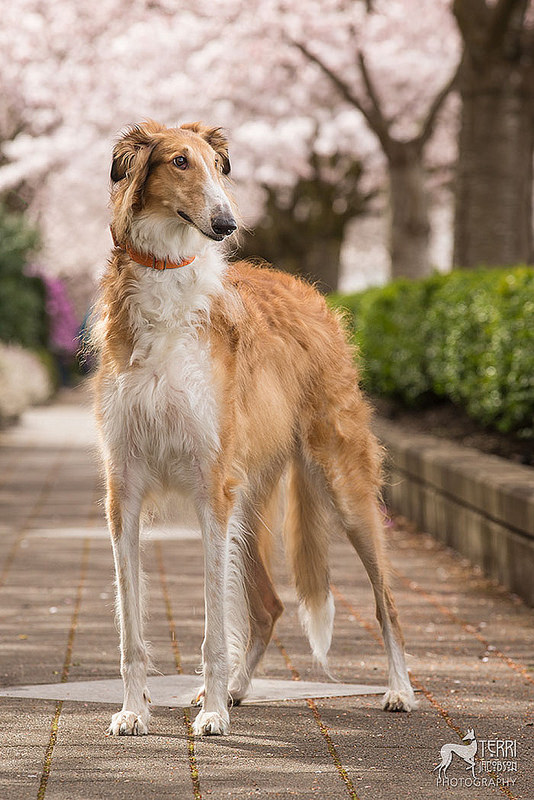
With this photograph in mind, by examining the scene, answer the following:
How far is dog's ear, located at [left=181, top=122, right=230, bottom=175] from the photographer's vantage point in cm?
465

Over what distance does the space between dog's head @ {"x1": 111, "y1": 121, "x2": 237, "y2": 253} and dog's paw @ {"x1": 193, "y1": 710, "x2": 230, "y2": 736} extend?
5.42 feet

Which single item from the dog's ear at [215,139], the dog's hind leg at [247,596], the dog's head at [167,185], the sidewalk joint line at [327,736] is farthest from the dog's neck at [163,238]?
the sidewalk joint line at [327,736]

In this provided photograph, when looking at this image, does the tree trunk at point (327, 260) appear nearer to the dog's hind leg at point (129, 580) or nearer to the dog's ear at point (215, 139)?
the dog's ear at point (215, 139)

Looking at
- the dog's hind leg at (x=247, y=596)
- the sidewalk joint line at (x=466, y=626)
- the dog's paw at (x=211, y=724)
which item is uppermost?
the dog's hind leg at (x=247, y=596)

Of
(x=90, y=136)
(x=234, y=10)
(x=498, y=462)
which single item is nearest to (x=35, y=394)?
(x=90, y=136)

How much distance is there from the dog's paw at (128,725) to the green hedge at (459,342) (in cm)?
257

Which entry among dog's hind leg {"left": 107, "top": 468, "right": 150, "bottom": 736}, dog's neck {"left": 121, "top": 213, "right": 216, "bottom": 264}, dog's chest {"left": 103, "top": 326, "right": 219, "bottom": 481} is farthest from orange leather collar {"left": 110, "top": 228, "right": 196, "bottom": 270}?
dog's hind leg {"left": 107, "top": 468, "right": 150, "bottom": 736}

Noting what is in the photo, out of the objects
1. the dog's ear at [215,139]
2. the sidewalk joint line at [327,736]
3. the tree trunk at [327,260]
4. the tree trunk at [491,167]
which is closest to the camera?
the sidewalk joint line at [327,736]

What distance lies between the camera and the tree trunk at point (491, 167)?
1289cm

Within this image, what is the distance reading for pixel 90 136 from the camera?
2255 centimetres

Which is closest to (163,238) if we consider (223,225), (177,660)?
(223,225)

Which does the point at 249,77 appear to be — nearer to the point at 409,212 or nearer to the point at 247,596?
the point at 409,212

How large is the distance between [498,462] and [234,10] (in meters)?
12.9

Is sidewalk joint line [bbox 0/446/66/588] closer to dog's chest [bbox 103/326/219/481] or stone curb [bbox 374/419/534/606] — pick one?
stone curb [bbox 374/419/534/606]
